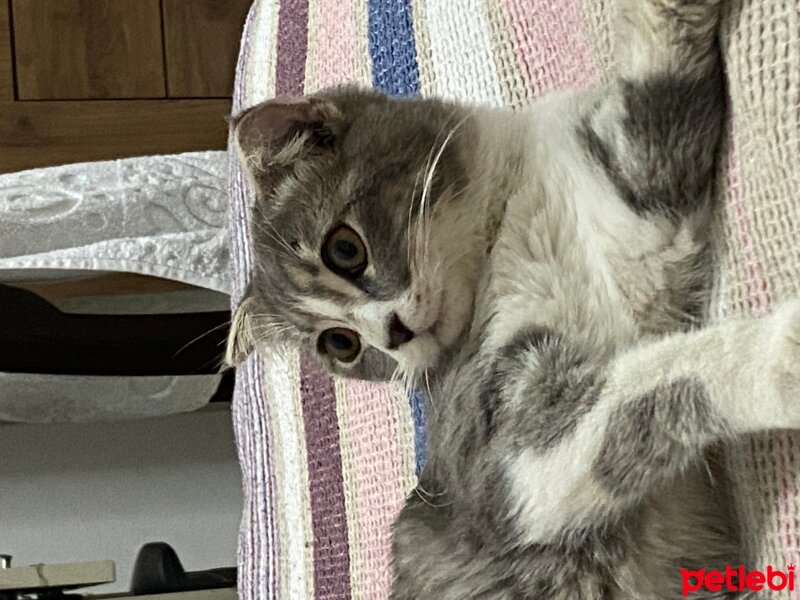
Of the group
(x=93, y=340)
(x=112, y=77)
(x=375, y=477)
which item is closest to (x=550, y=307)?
(x=375, y=477)

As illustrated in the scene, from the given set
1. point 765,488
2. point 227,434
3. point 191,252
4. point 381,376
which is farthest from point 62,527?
point 765,488

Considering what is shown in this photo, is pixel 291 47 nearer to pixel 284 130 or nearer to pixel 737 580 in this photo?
pixel 284 130

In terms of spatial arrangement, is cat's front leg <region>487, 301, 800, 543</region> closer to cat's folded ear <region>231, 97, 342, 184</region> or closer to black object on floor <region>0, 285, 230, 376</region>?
cat's folded ear <region>231, 97, 342, 184</region>

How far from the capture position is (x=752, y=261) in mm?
689

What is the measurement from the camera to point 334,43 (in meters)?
1.37

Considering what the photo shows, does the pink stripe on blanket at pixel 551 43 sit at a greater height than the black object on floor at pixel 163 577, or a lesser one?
greater

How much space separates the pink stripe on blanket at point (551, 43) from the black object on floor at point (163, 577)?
60.0 inches

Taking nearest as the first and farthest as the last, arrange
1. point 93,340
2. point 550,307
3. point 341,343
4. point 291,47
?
point 550,307
point 341,343
point 291,47
point 93,340

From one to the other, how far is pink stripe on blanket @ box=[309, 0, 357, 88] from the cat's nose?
54 centimetres

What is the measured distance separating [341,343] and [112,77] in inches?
68.5

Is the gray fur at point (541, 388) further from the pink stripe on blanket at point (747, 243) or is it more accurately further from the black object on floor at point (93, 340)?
the black object on floor at point (93, 340)

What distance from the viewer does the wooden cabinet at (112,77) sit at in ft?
7.95

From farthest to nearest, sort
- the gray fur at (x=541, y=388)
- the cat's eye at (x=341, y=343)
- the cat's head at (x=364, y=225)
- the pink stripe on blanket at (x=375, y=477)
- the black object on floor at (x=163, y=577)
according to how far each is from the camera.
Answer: the black object on floor at (x=163, y=577) < the pink stripe on blanket at (x=375, y=477) < the cat's eye at (x=341, y=343) < the cat's head at (x=364, y=225) < the gray fur at (x=541, y=388)

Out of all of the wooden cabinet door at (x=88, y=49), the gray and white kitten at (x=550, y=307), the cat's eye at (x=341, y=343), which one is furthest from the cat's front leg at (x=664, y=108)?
the wooden cabinet door at (x=88, y=49)
